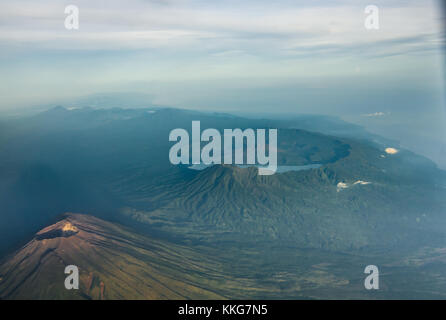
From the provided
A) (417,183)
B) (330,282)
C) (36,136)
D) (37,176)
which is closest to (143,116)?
(36,136)

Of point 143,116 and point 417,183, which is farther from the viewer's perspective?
point 143,116

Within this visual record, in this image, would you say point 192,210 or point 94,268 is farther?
point 192,210

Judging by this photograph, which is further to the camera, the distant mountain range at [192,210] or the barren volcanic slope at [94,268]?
the distant mountain range at [192,210]

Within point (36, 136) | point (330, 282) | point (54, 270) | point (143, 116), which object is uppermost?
point (143, 116)

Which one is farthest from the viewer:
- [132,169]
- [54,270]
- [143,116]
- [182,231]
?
[143,116]

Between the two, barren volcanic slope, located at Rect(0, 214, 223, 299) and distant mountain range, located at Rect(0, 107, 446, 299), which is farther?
distant mountain range, located at Rect(0, 107, 446, 299)

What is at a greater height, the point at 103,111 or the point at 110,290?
the point at 103,111

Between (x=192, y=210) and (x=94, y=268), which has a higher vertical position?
(x=192, y=210)

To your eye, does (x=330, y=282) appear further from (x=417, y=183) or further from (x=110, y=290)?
(x=417, y=183)
